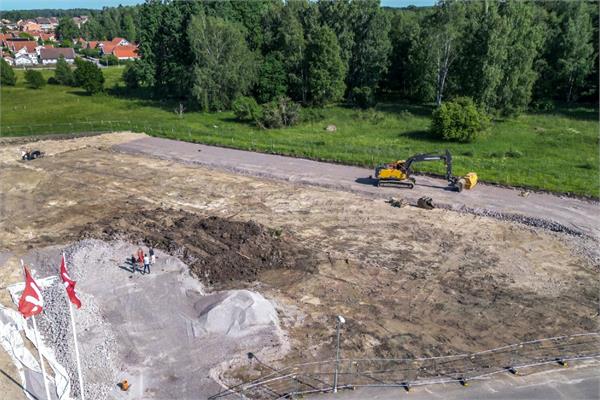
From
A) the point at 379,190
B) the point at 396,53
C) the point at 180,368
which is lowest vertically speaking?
the point at 180,368

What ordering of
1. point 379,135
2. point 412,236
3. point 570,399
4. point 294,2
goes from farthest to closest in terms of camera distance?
1. point 294,2
2. point 379,135
3. point 412,236
4. point 570,399

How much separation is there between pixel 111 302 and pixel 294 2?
53453 mm

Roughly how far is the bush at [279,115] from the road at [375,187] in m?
8.78

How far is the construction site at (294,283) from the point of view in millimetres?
16719

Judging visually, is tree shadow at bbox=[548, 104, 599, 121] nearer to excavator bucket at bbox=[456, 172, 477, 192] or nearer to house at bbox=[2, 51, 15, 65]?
excavator bucket at bbox=[456, 172, 477, 192]

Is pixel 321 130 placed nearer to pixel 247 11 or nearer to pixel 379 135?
pixel 379 135

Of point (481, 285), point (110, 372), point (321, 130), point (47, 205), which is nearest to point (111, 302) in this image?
point (110, 372)

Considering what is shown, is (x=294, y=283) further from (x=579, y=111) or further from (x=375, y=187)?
(x=579, y=111)

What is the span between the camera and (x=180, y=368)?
1680 centimetres

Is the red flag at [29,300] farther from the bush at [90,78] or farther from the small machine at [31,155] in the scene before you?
the bush at [90,78]

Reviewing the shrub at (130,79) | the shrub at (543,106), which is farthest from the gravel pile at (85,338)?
the shrub at (130,79)

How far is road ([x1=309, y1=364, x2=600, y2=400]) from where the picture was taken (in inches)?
611

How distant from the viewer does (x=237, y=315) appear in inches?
738

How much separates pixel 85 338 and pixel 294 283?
9.00 m
